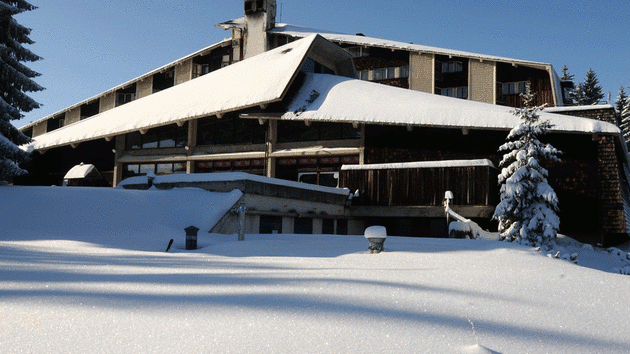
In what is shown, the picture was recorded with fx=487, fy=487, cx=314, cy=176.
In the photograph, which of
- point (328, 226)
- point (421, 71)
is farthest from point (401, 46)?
point (328, 226)

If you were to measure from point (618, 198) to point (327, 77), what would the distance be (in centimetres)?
1409

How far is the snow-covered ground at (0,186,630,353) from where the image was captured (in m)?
3.76

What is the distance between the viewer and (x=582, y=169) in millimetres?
17203

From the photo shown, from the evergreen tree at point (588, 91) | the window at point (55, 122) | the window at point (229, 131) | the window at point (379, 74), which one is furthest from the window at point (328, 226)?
the evergreen tree at point (588, 91)

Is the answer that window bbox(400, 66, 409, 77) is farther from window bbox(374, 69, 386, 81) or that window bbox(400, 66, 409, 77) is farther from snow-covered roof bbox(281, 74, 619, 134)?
snow-covered roof bbox(281, 74, 619, 134)

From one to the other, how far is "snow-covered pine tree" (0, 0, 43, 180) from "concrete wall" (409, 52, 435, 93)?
23.0m

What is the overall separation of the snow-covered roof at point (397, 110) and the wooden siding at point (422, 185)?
194cm

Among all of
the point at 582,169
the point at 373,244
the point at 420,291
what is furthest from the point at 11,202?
the point at 582,169

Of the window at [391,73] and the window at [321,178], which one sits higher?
the window at [391,73]

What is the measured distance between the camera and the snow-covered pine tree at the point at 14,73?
17309 millimetres

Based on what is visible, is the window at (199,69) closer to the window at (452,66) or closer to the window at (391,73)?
the window at (391,73)

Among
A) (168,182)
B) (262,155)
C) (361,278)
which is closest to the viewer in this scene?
(361,278)

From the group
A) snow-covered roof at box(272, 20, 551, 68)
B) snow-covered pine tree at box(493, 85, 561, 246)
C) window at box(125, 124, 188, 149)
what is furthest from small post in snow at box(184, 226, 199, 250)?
snow-covered roof at box(272, 20, 551, 68)

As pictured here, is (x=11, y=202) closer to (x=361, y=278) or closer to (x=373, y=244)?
(x=373, y=244)
